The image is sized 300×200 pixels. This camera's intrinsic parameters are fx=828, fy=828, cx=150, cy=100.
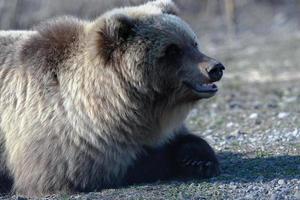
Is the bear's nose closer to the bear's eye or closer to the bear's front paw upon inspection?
the bear's eye

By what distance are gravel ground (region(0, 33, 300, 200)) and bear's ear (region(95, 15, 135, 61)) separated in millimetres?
1106

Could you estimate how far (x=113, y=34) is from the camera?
6465 millimetres

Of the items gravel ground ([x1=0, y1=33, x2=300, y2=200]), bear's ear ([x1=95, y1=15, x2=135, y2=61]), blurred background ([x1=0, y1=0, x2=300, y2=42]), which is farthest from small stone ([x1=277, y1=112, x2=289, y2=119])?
blurred background ([x1=0, y1=0, x2=300, y2=42])

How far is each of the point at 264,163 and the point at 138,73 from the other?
1580mm

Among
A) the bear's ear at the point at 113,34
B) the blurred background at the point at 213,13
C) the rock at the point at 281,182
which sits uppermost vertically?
the blurred background at the point at 213,13

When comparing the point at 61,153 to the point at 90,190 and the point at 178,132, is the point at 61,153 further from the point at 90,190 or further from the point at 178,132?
the point at 178,132

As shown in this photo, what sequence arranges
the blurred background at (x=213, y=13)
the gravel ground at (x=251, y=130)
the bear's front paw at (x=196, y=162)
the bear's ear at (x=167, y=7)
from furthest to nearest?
the blurred background at (x=213, y=13) → the bear's ear at (x=167, y=7) → the bear's front paw at (x=196, y=162) → the gravel ground at (x=251, y=130)

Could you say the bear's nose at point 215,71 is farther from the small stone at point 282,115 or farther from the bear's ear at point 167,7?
the small stone at point 282,115

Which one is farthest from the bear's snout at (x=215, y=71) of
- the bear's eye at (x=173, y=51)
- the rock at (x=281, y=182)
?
the rock at (x=281, y=182)

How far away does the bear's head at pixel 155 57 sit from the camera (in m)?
6.45

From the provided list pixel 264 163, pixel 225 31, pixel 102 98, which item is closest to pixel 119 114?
pixel 102 98

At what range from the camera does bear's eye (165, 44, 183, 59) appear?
258 inches

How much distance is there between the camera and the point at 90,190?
654cm

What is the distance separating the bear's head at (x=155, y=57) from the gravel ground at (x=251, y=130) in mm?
760
